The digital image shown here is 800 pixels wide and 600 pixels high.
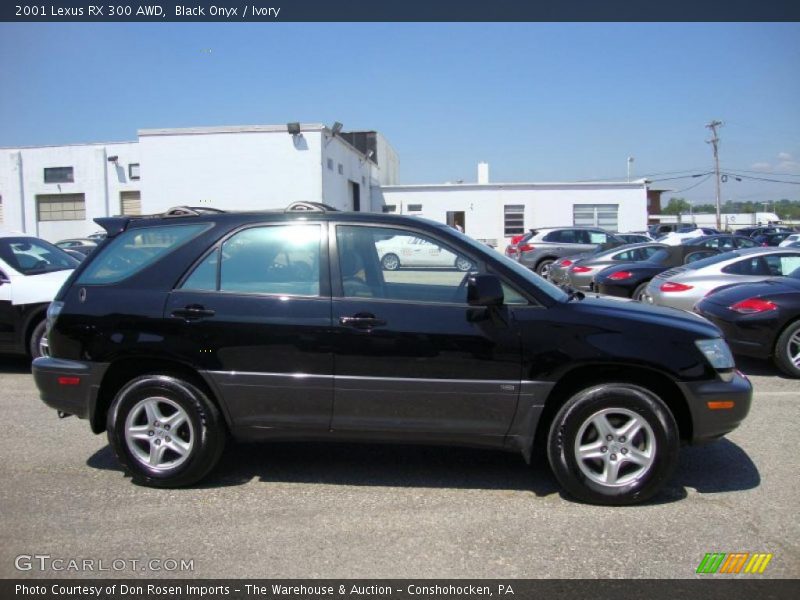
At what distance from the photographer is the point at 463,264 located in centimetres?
405

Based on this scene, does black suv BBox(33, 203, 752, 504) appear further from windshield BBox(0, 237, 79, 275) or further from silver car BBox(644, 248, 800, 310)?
silver car BBox(644, 248, 800, 310)

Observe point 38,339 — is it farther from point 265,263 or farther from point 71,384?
point 265,263

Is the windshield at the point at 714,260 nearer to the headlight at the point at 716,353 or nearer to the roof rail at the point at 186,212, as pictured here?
the headlight at the point at 716,353

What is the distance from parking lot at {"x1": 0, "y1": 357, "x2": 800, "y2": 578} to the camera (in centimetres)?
319

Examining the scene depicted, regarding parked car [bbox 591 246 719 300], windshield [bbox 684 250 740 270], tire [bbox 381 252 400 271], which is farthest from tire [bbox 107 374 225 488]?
parked car [bbox 591 246 719 300]

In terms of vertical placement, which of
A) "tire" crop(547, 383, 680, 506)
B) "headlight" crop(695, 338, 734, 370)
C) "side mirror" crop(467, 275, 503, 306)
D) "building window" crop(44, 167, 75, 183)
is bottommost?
"tire" crop(547, 383, 680, 506)

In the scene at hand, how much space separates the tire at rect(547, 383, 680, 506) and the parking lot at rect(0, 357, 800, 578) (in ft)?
0.42

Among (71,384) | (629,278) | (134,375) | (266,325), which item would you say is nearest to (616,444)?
(266,325)

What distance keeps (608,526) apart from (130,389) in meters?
3.07

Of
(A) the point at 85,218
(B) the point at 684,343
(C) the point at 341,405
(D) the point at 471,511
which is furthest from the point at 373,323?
(A) the point at 85,218

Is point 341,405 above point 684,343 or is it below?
below

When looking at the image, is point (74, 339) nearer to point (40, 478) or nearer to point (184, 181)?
point (40, 478)

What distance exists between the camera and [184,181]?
97.8ft

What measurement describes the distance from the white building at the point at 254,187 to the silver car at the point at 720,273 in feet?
72.6
